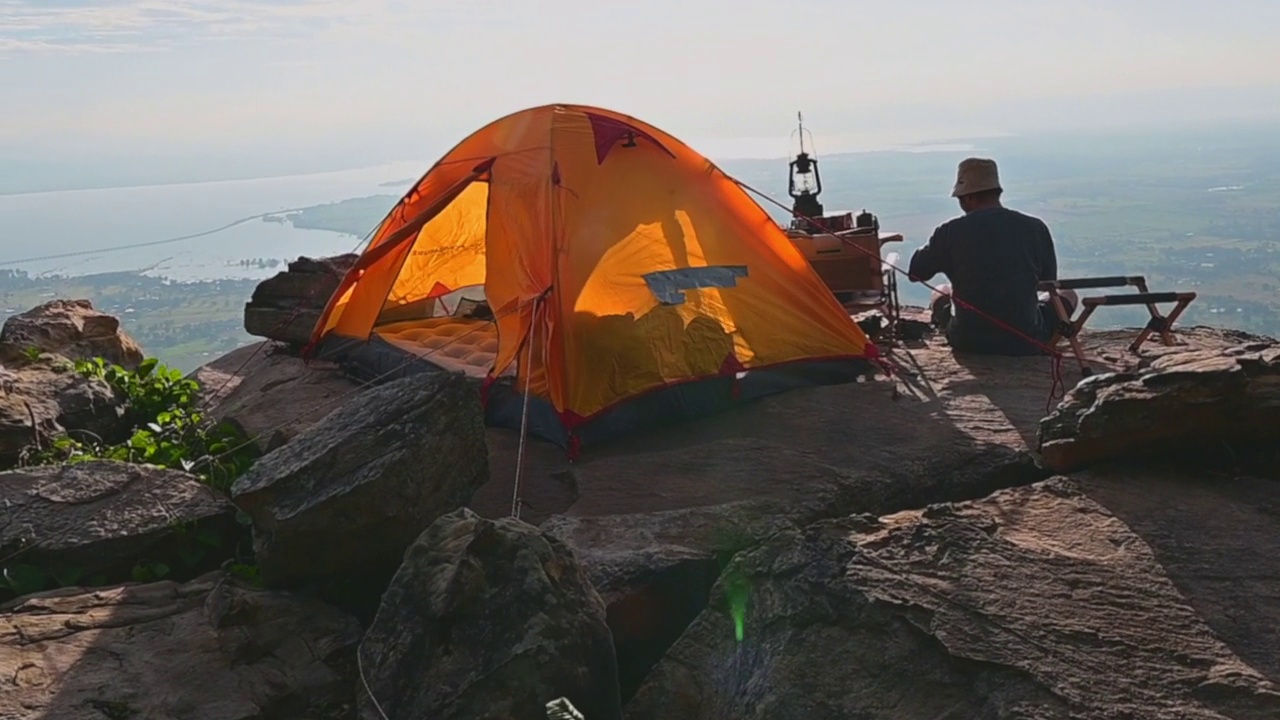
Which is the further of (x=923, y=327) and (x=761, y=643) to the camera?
(x=923, y=327)

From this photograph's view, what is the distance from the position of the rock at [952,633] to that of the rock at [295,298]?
8.27 m

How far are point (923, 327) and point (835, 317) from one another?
2529 mm

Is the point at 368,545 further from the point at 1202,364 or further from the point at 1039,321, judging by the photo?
the point at 1039,321

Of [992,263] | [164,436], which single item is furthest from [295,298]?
[992,263]

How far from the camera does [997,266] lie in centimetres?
837

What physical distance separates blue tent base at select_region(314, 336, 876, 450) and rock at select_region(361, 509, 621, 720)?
2.87 metres

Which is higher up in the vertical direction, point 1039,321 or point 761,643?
point 1039,321

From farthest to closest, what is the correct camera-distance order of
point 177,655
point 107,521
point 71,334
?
point 71,334
point 107,521
point 177,655

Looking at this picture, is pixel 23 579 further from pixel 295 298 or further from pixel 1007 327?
pixel 1007 327

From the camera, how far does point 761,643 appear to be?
3967mm

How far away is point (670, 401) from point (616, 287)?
3.34ft

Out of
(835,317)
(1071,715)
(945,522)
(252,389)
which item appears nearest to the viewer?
(1071,715)

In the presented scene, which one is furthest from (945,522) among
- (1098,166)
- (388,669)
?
(1098,166)

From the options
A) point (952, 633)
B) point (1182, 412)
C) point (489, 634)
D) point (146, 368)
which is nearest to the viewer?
point (952, 633)
